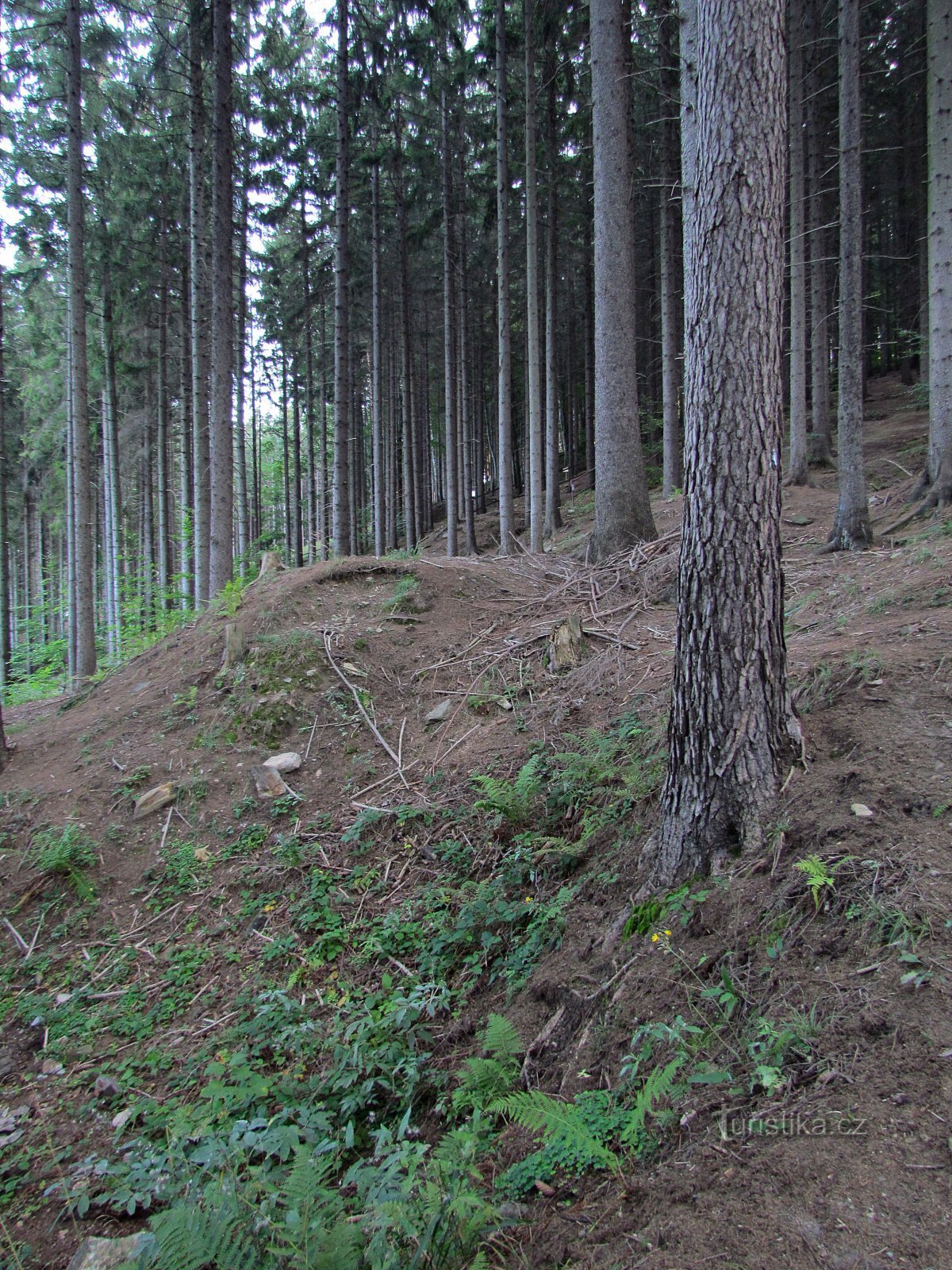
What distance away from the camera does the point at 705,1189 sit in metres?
1.96

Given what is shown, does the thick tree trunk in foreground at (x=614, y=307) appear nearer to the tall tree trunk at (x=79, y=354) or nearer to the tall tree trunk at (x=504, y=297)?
the tall tree trunk at (x=504, y=297)

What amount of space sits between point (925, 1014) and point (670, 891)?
4.06ft

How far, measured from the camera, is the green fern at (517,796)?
492cm

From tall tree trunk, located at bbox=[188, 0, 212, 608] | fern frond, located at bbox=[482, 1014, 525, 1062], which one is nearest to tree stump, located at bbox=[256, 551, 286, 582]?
tall tree trunk, located at bbox=[188, 0, 212, 608]

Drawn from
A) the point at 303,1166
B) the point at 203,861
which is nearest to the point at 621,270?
the point at 203,861

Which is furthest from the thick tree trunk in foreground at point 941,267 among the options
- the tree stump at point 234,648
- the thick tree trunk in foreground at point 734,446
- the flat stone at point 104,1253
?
the flat stone at point 104,1253

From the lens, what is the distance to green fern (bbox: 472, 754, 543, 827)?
16.1 ft

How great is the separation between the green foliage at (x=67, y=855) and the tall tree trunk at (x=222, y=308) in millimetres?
5491

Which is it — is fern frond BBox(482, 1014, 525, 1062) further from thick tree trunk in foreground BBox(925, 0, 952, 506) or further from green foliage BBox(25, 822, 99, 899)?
thick tree trunk in foreground BBox(925, 0, 952, 506)

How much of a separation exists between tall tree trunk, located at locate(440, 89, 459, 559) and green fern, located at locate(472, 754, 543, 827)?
1313cm

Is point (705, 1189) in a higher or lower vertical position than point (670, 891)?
lower

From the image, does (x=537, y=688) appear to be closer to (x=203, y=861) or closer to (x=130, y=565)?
(x=203, y=861)

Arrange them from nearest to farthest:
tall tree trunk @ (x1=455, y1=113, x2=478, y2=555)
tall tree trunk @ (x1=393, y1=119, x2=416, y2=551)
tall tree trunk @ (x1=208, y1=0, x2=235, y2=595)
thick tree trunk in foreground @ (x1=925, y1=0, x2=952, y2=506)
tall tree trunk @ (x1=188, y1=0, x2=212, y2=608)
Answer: thick tree trunk in foreground @ (x1=925, y1=0, x2=952, y2=506)
tall tree trunk @ (x1=208, y1=0, x2=235, y2=595)
tall tree trunk @ (x1=188, y1=0, x2=212, y2=608)
tall tree trunk @ (x1=393, y1=119, x2=416, y2=551)
tall tree trunk @ (x1=455, y1=113, x2=478, y2=555)

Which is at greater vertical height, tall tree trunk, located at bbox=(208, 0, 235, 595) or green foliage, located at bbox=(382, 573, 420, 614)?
tall tree trunk, located at bbox=(208, 0, 235, 595)
